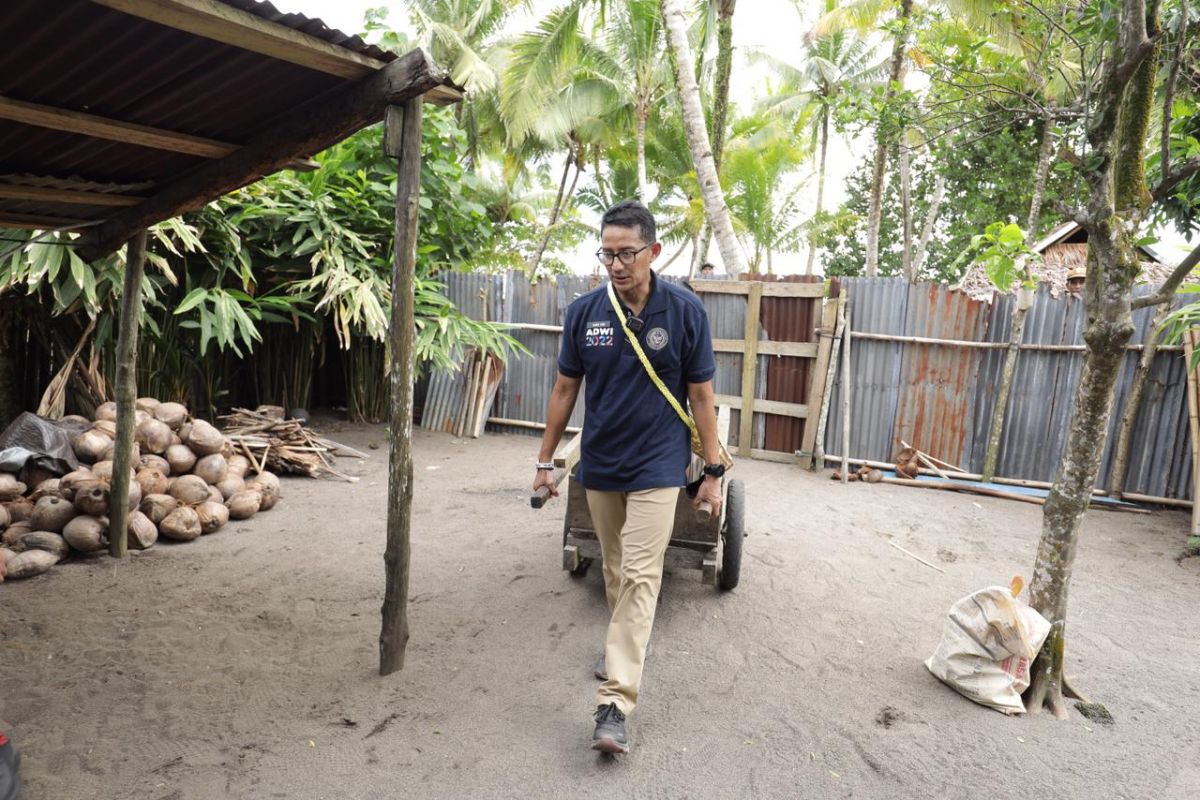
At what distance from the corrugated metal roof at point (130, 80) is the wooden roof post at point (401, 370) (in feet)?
0.98

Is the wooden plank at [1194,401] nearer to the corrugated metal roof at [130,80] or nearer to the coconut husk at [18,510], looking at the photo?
the corrugated metal roof at [130,80]

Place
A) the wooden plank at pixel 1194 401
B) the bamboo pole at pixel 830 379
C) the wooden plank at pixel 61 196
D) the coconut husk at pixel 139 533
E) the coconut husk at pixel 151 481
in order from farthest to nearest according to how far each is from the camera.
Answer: the bamboo pole at pixel 830 379 < the wooden plank at pixel 1194 401 < the coconut husk at pixel 151 481 < the coconut husk at pixel 139 533 < the wooden plank at pixel 61 196

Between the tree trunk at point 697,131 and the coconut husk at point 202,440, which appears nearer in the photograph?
the coconut husk at point 202,440

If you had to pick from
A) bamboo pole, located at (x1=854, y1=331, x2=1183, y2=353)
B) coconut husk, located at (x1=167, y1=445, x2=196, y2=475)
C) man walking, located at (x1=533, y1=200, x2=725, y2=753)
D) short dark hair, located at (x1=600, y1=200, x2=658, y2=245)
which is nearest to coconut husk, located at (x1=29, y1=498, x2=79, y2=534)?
coconut husk, located at (x1=167, y1=445, x2=196, y2=475)


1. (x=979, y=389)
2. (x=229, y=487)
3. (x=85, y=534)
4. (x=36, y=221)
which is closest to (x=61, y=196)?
(x=36, y=221)

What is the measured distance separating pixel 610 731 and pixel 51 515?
13.0ft

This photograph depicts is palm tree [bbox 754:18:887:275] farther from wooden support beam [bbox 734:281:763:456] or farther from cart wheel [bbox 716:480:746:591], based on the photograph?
cart wheel [bbox 716:480:746:591]

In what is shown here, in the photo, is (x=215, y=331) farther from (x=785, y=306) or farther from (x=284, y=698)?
(x=785, y=306)

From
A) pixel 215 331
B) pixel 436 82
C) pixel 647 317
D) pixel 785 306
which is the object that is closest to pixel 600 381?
pixel 647 317

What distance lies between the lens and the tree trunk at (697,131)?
8406 mm

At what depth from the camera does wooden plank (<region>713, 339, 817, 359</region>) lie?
25.0ft

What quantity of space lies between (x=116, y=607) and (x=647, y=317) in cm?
327

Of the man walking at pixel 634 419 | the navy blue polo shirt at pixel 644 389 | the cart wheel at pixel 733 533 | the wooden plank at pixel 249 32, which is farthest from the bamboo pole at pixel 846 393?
the wooden plank at pixel 249 32

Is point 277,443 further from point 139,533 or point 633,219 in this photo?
point 633,219
